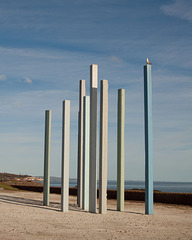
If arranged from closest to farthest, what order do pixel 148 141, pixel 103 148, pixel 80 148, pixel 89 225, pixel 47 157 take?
pixel 89 225 < pixel 148 141 < pixel 103 148 < pixel 47 157 < pixel 80 148

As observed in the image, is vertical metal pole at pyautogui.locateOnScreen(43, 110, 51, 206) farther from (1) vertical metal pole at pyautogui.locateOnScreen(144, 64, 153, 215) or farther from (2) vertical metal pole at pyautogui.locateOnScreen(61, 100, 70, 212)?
(1) vertical metal pole at pyautogui.locateOnScreen(144, 64, 153, 215)

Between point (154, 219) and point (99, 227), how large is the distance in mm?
3212

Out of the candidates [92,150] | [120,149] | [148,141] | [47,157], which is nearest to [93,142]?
[92,150]

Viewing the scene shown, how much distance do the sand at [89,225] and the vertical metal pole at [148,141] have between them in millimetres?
838

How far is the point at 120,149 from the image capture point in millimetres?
17422

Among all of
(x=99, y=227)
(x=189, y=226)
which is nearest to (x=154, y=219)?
(x=189, y=226)

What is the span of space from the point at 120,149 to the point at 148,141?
1831 mm

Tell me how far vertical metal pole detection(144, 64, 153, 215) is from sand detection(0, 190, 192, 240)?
84 centimetres

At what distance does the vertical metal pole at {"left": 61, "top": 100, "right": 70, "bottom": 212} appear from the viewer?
56.9 feet

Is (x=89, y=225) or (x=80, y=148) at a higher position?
(x=80, y=148)

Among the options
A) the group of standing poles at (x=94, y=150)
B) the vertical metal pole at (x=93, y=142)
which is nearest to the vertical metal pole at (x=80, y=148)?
the group of standing poles at (x=94, y=150)

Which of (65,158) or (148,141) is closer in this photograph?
(148,141)

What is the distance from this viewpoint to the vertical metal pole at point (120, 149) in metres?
17.2

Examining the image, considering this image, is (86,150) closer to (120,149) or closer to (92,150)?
(92,150)
